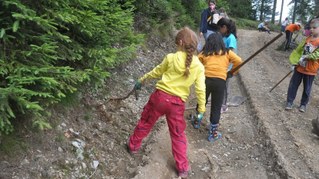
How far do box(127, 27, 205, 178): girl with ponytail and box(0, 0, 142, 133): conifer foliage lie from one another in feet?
2.64

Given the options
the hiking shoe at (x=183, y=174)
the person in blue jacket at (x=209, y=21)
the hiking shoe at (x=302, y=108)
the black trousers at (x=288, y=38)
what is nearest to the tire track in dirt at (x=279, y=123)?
the hiking shoe at (x=302, y=108)

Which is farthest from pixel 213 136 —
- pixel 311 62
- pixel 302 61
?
pixel 311 62

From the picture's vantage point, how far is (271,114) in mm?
7414

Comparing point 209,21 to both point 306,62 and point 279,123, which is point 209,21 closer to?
point 306,62

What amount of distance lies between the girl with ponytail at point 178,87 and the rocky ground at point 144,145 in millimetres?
433

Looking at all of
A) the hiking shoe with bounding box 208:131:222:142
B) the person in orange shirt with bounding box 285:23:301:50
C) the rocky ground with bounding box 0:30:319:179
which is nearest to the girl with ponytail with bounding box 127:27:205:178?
the rocky ground with bounding box 0:30:319:179

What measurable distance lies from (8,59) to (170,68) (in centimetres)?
205

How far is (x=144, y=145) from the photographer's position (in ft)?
17.4

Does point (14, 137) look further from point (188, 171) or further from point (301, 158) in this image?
point (301, 158)

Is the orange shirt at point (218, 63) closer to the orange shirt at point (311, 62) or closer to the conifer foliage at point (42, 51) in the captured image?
the conifer foliage at point (42, 51)

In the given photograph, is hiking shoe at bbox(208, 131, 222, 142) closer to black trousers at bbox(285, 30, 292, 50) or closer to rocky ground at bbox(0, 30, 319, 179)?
rocky ground at bbox(0, 30, 319, 179)

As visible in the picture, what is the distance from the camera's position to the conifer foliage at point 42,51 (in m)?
3.25

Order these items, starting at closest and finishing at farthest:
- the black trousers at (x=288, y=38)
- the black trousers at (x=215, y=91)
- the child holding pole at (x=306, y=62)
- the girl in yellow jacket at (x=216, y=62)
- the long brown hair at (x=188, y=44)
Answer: the long brown hair at (x=188, y=44) < the girl in yellow jacket at (x=216, y=62) < the black trousers at (x=215, y=91) < the child holding pole at (x=306, y=62) < the black trousers at (x=288, y=38)

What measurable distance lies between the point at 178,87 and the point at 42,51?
1.88 meters
